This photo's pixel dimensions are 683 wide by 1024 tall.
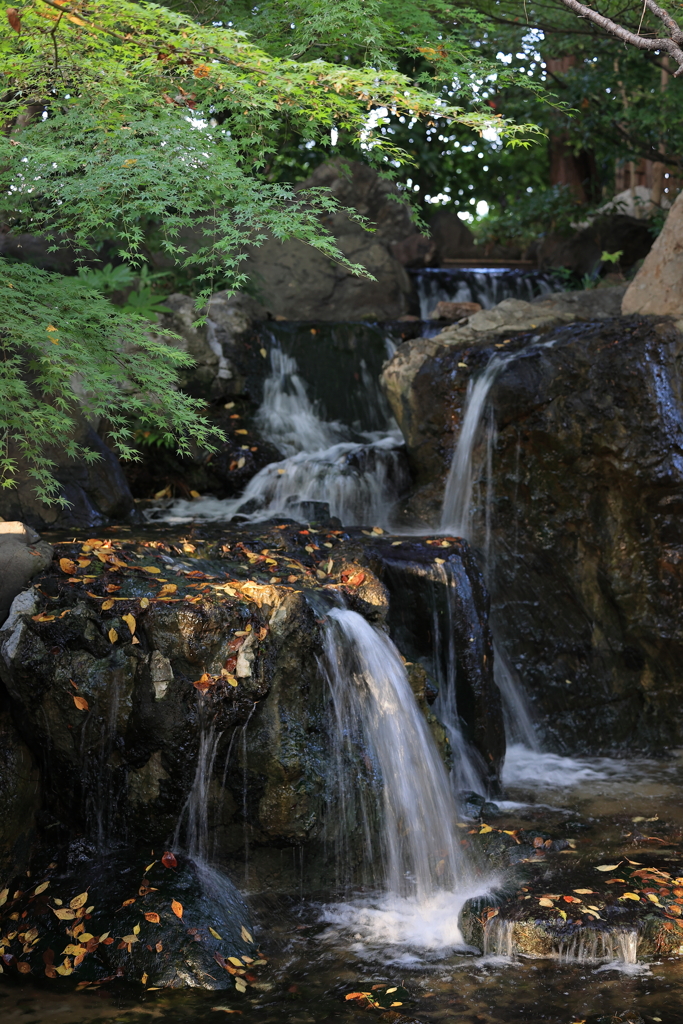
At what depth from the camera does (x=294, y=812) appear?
16.9 feet

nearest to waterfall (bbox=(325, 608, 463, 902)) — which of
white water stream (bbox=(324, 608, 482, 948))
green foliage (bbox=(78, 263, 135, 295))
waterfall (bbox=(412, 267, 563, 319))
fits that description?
white water stream (bbox=(324, 608, 482, 948))

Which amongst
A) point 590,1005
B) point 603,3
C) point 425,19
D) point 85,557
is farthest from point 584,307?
point 590,1005

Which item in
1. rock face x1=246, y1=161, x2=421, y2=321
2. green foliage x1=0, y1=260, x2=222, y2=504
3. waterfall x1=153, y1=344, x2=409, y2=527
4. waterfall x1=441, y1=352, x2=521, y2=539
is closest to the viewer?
green foliage x1=0, y1=260, x2=222, y2=504

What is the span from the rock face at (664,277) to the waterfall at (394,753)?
17.3 ft

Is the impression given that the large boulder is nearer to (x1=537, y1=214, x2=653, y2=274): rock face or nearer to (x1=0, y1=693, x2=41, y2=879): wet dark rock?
(x1=0, y1=693, x2=41, y2=879): wet dark rock

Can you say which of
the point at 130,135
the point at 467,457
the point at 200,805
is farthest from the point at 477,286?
the point at 200,805

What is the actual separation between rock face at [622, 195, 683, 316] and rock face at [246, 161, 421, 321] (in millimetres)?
4376

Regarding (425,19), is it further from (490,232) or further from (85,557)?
(490,232)

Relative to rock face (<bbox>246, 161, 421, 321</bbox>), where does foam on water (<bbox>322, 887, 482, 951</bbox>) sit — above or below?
below

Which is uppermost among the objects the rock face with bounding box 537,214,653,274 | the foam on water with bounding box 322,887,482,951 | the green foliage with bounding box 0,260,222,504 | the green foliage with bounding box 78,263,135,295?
the rock face with bounding box 537,214,653,274

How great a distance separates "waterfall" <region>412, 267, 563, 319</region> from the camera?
13.9 meters

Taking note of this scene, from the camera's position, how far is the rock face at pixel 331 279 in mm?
13039

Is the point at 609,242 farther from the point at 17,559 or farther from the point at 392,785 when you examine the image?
the point at 17,559

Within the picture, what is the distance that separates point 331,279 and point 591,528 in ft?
22.6
